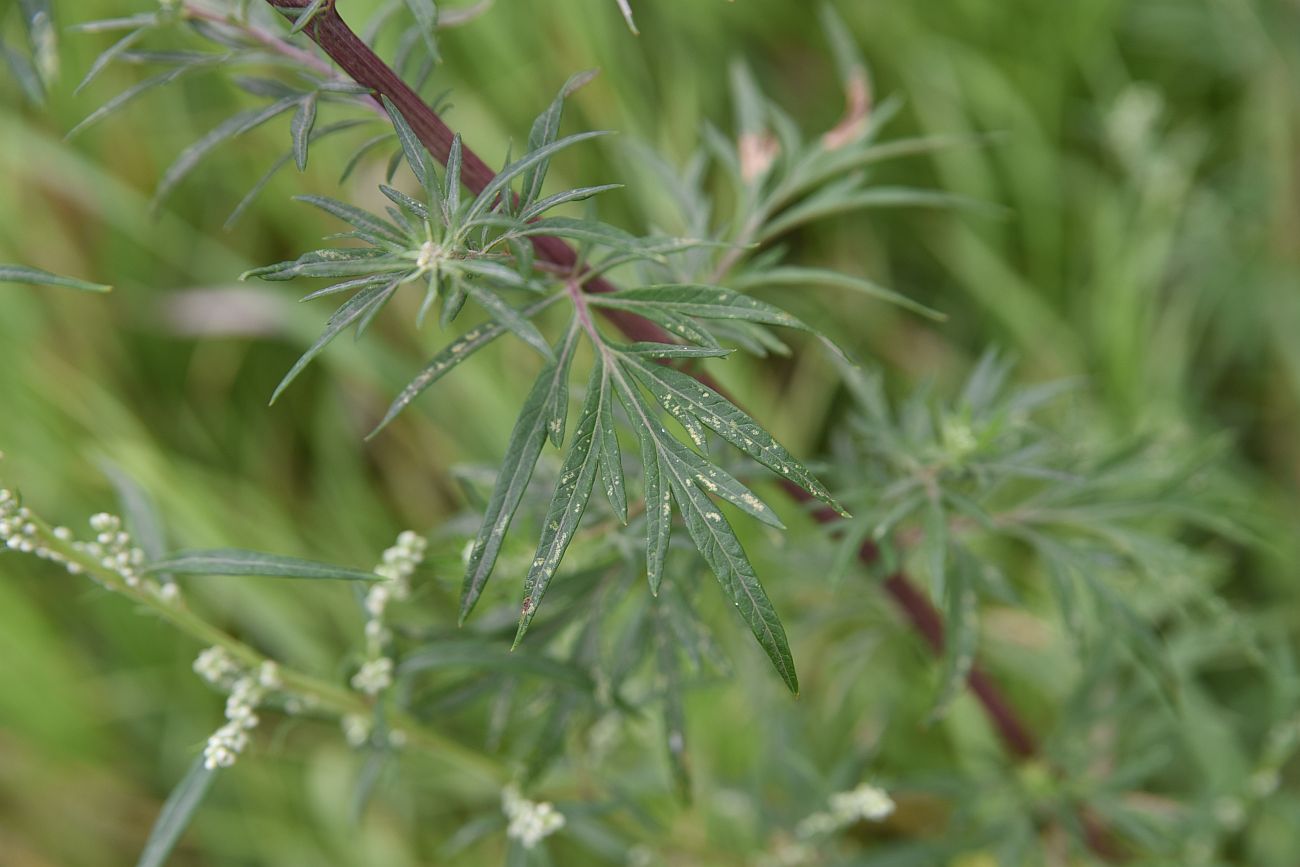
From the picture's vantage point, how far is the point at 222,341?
7.08ft

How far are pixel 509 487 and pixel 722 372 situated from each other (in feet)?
3.95

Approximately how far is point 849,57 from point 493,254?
0.59 meters

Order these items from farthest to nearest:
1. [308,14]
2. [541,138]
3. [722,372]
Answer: [722,372] < [541,138] < [308,14]

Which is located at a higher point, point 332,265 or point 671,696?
point 332,265

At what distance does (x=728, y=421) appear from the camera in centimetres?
65

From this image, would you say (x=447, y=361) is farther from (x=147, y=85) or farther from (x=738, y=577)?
(x=147, y=85)

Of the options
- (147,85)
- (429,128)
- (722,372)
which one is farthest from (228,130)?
(722,372)

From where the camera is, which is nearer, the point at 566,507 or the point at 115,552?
the point at 566,507

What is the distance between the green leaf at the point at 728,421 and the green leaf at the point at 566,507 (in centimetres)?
4

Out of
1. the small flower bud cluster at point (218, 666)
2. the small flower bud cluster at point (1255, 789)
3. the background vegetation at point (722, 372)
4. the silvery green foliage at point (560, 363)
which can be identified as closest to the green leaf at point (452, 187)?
the silvery green foliage at point (560, 363)

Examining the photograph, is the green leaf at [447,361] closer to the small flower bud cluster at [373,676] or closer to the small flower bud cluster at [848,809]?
the small flower bud cluster at [373,676]

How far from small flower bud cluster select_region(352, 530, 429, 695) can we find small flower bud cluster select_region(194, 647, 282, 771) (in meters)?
0.07

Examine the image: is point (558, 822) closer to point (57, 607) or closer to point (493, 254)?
point (493, 254)

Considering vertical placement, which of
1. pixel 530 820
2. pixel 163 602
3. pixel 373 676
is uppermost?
pixel 163 602
